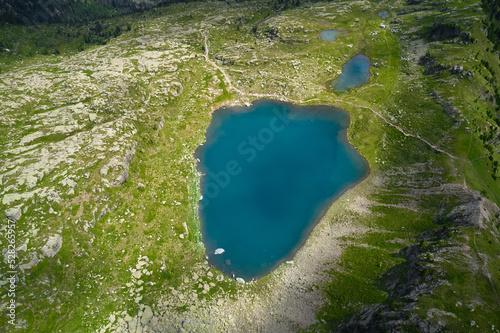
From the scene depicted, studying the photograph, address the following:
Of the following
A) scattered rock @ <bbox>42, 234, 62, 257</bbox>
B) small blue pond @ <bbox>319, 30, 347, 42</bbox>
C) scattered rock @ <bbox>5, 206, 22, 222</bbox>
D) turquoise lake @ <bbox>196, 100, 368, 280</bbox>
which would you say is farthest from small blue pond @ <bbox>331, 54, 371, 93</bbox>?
scattered rock @ <bbox>5, 206, 22, 222</bbox>

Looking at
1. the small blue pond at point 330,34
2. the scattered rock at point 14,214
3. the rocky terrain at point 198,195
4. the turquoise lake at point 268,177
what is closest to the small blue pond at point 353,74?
the rocky terrain at point 198,195

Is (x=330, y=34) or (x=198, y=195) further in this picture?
(x=330, y=34)

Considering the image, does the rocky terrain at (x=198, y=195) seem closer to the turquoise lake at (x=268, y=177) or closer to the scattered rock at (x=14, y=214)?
the scattered rock at (x=14, y=214)

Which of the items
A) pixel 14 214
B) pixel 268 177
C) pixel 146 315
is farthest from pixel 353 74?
pixel 14 214

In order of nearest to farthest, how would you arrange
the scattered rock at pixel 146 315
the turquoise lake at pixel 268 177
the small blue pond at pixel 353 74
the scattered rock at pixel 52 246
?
the scattered rock at pixel 146 315, the scattered rock at pixel 52 246, the turquoise lake at pixel 268 177, the small blue pond at pixel 353 74

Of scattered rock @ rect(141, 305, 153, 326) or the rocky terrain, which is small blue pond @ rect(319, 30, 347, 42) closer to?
the rocky terrain

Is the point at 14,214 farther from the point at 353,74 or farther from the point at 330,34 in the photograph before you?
the point at 330,34

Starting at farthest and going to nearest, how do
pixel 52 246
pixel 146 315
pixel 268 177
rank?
pixel 268 177, pixel 52 246, pixel 146 315
